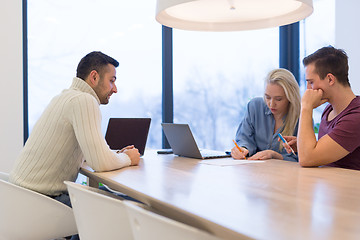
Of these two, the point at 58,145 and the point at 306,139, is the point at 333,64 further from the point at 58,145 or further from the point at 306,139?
the point at 58,145

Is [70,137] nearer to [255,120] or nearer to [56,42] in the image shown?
[255,120]

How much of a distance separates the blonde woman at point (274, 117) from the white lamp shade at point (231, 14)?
2.17 feet

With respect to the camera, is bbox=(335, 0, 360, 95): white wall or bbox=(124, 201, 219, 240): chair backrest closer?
bbox=(124, 201, 219, 240): chair backrest

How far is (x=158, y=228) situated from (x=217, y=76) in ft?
12.4

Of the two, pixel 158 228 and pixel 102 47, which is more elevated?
pixel 102 47

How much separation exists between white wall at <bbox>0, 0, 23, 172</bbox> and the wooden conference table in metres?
1.81

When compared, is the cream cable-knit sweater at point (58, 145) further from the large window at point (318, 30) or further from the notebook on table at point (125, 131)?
the large window at point (318, 30)

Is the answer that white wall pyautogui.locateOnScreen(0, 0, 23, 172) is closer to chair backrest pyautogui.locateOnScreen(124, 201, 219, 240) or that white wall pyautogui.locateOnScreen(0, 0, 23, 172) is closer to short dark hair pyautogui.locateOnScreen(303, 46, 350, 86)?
short dark hair pyautogui.locateOnScreen(303, 46, 350, 86)

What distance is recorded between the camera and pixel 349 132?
5.76 ft

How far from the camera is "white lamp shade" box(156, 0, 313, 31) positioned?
1.83 m

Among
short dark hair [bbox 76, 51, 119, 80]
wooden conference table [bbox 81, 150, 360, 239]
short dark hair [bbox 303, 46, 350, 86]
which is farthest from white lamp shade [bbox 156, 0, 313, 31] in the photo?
wooden conference table [bbox 81, 150, 360, 239]

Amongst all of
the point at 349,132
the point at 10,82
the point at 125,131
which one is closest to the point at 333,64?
the point at 349,132

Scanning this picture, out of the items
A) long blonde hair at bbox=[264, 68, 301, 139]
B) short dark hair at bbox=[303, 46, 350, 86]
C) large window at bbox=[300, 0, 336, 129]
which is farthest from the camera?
large window at bbox=[300, 0, 336, 129]

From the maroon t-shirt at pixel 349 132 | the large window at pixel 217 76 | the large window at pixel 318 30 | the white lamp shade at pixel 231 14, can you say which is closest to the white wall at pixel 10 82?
the large window at pixel 217 76
